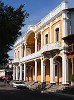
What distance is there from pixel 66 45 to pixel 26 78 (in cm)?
3137

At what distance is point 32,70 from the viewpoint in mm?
75438

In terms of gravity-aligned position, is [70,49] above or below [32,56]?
below

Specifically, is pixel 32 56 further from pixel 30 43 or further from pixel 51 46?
pixel 51 46

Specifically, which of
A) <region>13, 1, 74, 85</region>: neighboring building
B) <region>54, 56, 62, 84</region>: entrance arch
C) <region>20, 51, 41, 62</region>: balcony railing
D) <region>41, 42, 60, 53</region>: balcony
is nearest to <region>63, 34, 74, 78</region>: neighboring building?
<region>13, 1, 74, 85</region>: neighboring building

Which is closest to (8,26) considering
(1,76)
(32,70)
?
(32,70)

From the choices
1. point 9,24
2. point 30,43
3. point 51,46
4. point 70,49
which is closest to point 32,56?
point 30,43

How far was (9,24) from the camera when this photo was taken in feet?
73.7

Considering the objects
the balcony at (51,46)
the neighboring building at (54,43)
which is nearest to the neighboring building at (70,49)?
the neighboring building at (54,43)

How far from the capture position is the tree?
22.4m

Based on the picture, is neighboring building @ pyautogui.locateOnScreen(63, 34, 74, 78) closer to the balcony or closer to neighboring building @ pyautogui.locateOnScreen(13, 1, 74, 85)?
neighboring building @ pyautogui.locateOnScreen(13, 1, 74, 85)

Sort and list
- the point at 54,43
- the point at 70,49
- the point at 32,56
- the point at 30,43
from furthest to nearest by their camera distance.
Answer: the point at 30,43
the point at 32,56
the point at 54,43
the point at 70,49

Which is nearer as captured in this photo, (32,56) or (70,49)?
(70,49)

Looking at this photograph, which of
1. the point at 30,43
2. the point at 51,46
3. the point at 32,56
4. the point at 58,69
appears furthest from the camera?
the point at 30,43

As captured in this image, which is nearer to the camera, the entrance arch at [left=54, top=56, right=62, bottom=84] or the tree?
the tree
